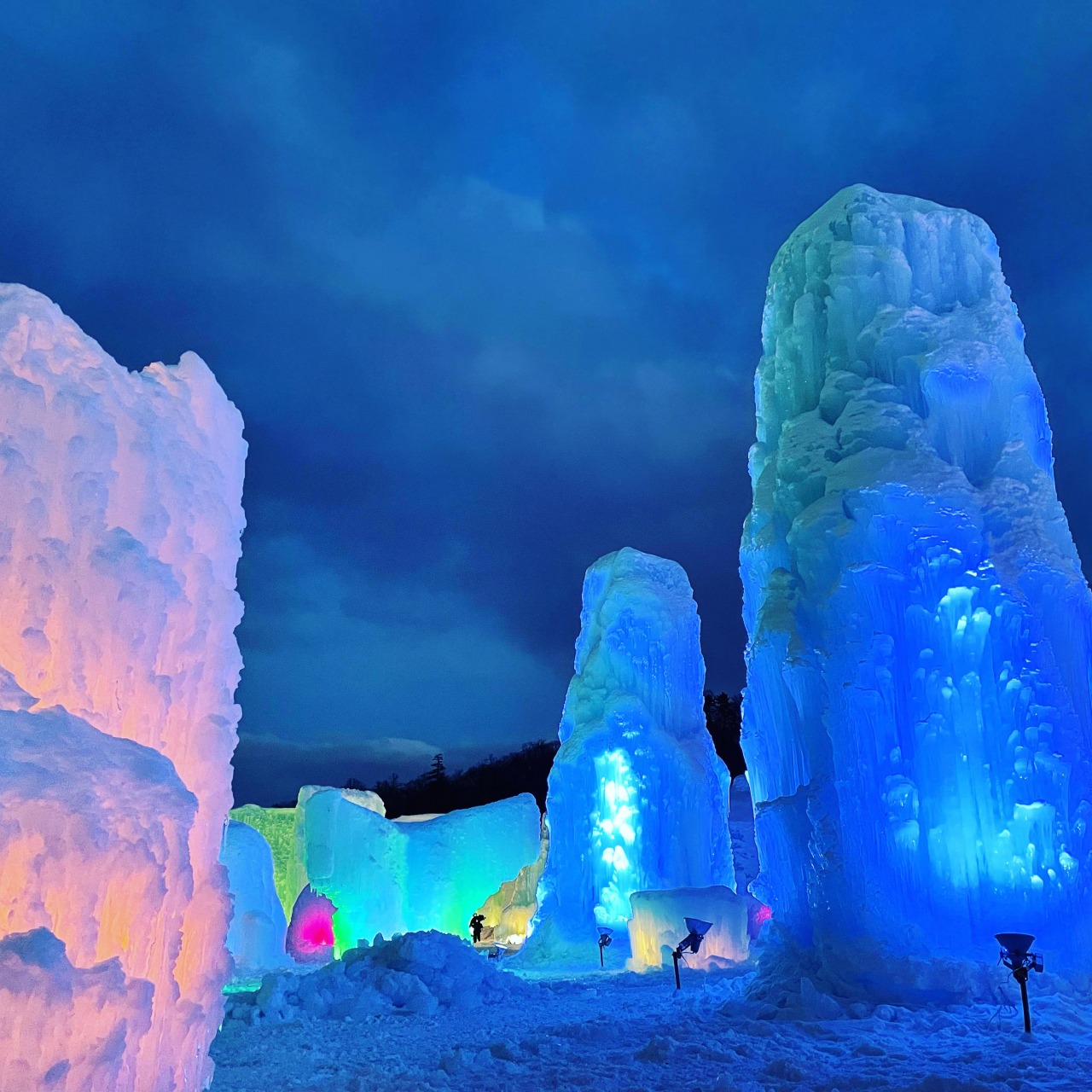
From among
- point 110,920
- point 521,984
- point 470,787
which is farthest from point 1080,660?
point 470,787

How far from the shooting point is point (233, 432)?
5.48 metres

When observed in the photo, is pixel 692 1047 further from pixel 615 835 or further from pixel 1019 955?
pixel 615 835

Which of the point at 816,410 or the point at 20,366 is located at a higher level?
the point at 816,410

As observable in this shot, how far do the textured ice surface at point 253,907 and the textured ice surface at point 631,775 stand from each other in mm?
6199

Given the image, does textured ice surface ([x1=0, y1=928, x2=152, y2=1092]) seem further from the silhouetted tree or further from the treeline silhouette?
the treeline silhouette

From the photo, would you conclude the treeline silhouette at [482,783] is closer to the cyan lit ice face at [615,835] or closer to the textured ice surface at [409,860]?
the textured ice surface at [409,860]

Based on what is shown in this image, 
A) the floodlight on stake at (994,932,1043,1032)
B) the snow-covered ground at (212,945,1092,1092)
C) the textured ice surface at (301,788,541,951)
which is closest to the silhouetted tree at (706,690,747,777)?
the textured ice surface at (301,788,541,951)

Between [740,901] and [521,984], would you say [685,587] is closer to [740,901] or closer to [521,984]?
[740,901]

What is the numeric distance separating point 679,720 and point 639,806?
2.23 metres

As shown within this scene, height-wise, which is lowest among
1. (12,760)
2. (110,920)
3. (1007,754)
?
(110,920)

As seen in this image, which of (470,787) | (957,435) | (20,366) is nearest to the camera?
(20,366)

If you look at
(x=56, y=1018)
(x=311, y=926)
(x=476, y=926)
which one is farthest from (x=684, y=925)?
(x=311, y=926)

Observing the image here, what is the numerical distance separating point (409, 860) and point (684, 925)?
12.7 m

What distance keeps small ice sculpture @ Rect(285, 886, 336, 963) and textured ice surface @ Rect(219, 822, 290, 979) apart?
380 centimetres
